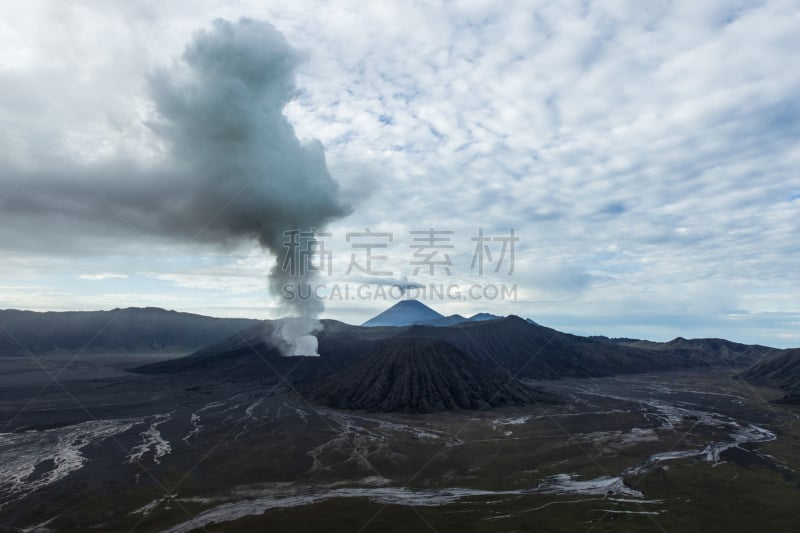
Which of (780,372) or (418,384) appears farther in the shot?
(780,372)

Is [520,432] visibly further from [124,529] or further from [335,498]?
[124,529]

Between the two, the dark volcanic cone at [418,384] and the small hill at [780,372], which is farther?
the small hill at [780,372]

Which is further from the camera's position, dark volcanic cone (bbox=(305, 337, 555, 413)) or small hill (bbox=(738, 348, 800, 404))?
small hill (bbox=(738, 348, 800, 404))

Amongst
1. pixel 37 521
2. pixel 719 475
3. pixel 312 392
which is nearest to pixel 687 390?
pixel 719 475

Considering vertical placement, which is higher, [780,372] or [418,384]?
[780,372]
